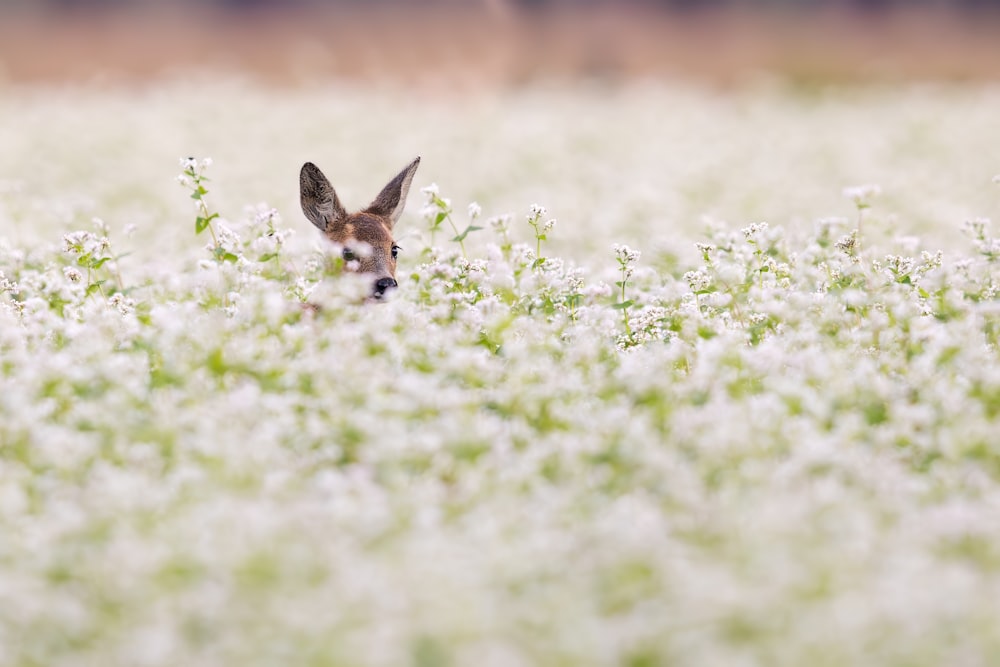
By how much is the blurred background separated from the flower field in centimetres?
2309

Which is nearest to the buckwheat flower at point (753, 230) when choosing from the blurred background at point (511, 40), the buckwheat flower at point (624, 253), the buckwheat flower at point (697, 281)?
the buckwheat flower at point (697, 281)

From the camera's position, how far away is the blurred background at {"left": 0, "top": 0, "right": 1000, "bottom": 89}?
104 feet

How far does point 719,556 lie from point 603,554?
424mm

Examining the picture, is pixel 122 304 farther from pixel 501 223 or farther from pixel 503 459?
pixel 503 459

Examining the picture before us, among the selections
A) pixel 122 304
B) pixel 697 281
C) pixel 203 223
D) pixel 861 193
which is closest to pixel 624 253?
pixel 697 281

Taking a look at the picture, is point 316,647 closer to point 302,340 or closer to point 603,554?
point 603,554

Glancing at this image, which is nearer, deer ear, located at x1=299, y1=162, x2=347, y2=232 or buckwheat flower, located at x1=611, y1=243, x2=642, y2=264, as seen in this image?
buckwheat flower, located at x1=611, y1=243, x2=642, y2=264

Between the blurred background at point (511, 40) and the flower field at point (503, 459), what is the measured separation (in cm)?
2309

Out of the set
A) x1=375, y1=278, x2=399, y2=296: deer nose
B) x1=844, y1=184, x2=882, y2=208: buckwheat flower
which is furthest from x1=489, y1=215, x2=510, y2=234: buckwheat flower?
x1=844, y1=184, x2=882, y2=208: buckwheat flower

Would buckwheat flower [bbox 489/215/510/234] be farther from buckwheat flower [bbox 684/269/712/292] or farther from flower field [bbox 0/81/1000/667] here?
buckwheat flower [bbox 684/269/712/292]

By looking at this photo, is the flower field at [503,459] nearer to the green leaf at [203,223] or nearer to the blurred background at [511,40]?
the green leaf at [203,223]

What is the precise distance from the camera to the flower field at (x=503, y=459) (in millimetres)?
3945

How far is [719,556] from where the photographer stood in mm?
4387

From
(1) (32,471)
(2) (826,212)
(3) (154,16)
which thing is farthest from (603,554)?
(3) (154,16)
